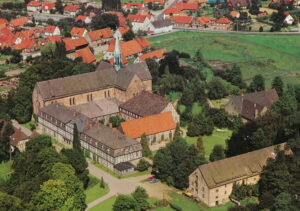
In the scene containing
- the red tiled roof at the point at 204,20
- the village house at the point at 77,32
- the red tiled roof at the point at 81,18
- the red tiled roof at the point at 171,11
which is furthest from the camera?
the red tiled roof at the point at 171,11

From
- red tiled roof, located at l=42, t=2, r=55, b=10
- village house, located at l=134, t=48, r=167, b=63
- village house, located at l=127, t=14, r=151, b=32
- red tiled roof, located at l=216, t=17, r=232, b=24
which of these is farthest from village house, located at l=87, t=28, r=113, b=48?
red tiled roof, located at l=42, t=2, r=55, b=10

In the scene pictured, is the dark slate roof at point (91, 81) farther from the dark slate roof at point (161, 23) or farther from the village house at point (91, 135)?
the dark slate roof at point (161, 23)

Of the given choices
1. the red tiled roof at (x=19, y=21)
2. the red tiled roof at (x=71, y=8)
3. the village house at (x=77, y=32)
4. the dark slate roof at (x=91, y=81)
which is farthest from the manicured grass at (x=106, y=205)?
the red tiled roof at (x=71, y=8)

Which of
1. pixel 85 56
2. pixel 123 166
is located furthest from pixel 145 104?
pixel 85 56

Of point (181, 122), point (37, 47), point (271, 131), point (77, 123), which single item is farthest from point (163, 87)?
point (37, 47)

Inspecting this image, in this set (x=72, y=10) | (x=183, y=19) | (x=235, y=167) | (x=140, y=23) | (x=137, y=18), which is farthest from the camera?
(x=72, y=10)

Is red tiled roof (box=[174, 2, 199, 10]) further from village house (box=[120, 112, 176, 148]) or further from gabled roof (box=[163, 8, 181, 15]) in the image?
village house (box=[120, 112, 176, 148])

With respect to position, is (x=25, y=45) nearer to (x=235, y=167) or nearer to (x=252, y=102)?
(x=252, y=102)
